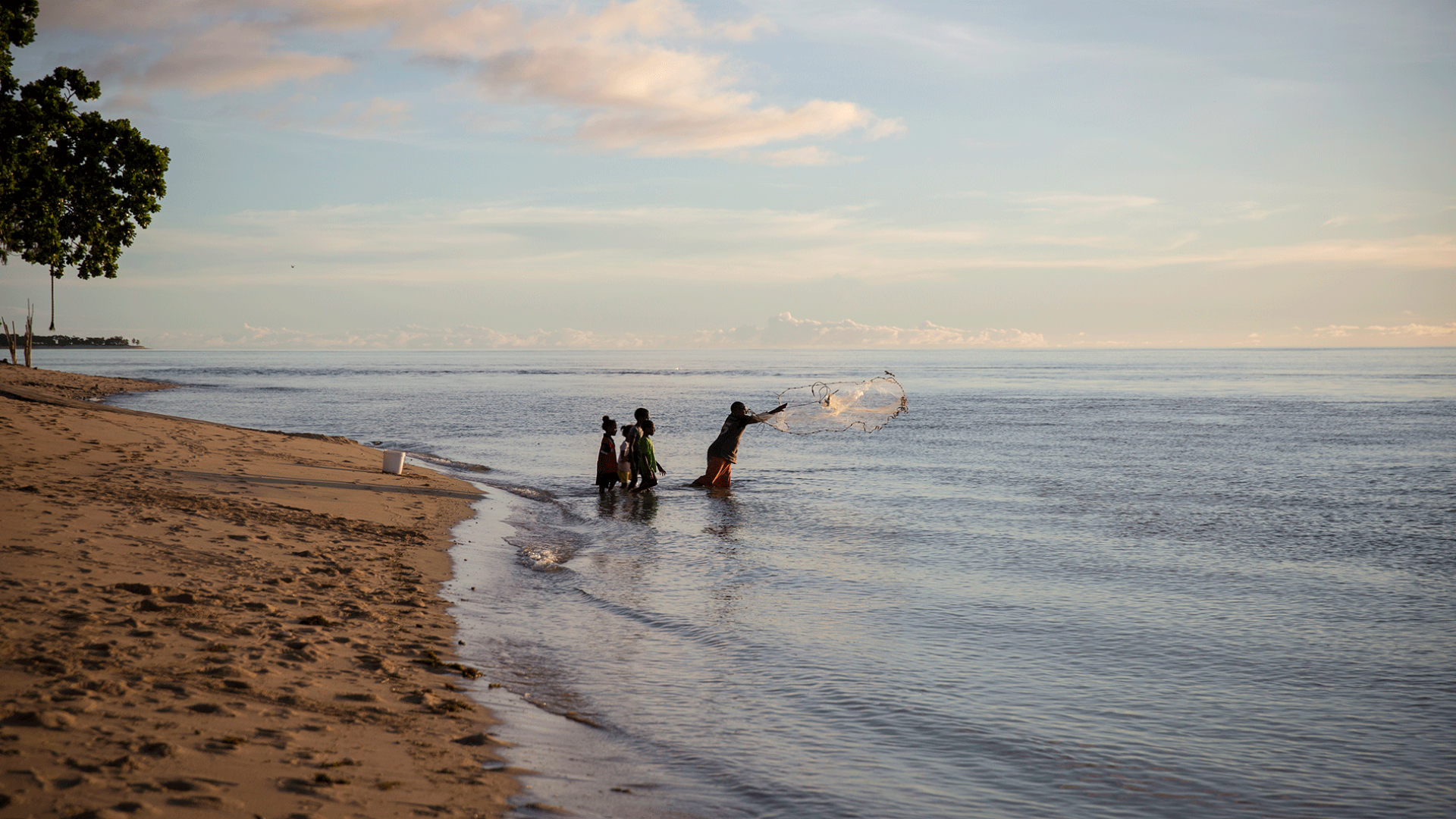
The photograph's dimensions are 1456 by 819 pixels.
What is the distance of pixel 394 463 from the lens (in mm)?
18125

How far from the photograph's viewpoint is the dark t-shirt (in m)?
18.5

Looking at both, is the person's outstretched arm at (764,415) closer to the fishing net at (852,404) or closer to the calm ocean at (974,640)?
the fishing net at (852,404)

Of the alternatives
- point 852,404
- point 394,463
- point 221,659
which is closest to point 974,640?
point 221,659

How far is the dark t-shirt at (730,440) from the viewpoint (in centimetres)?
1852

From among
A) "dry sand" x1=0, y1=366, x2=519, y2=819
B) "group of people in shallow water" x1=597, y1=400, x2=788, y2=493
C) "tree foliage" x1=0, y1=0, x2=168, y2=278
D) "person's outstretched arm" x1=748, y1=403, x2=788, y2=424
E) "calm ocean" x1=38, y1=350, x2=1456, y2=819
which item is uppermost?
"tree foliage" x1=0, y1=0, x2=168, y2=278

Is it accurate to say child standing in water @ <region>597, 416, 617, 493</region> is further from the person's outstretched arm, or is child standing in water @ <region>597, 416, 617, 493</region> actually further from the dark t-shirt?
the person's outstretched arm

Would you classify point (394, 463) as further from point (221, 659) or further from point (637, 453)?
point (221, 659)

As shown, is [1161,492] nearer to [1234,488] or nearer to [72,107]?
[1234,488]

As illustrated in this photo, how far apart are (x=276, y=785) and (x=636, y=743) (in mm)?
2419

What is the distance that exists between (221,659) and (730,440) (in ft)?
43.5

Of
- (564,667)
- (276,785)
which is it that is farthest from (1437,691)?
(276,785)

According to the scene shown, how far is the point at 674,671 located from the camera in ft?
26.2

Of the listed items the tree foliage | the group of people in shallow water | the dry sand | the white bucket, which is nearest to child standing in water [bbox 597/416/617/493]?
the group of people in shallow water

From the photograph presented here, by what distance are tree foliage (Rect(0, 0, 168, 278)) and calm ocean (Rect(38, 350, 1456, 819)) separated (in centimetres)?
1402
